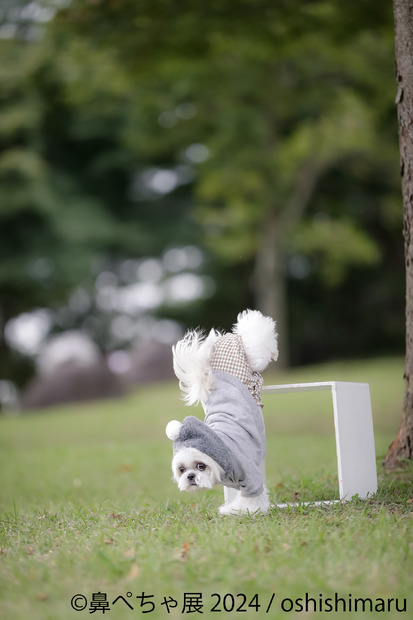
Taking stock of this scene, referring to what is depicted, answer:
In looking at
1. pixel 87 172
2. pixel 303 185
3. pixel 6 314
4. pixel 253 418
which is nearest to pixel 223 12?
pixel 253 418

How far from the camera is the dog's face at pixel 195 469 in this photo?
134 inches

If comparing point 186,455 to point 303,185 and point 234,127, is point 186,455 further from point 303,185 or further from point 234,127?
point 303,185

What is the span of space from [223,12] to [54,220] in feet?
37.2

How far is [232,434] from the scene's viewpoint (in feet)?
12.1

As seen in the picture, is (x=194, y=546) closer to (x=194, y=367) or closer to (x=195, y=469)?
(x=195, y=469)

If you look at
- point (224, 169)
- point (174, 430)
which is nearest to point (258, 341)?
point (174, 430)

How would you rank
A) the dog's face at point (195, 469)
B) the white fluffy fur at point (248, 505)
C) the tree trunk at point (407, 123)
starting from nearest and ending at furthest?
the dog's face at point (195, 469) → the white fluffy fur at point (248, 505) → the tree trunk at point (407, 123)

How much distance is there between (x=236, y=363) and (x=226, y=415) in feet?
1.13

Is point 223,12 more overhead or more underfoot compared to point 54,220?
more underfoot

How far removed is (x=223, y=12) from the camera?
848 centimetres

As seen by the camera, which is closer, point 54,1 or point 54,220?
point 54,1

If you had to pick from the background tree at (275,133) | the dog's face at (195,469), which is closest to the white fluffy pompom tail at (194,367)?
the dog's face at (195,469)

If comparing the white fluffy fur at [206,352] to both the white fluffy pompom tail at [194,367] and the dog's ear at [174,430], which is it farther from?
the dog's ear at [174,430]

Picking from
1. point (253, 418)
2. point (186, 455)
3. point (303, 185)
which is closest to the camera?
point (186, 455)
